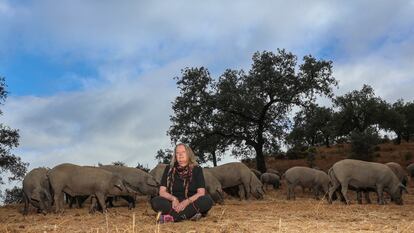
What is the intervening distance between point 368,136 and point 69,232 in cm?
4211

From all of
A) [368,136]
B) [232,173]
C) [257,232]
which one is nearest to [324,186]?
[232,173]

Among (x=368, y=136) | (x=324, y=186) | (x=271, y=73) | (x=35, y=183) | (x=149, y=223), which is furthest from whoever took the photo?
(x=368, y=136)

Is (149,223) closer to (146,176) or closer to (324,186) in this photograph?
(146,176)

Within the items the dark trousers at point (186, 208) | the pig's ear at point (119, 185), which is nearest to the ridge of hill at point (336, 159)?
the pig's ear at point (119, 185)

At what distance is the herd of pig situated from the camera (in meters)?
14.6

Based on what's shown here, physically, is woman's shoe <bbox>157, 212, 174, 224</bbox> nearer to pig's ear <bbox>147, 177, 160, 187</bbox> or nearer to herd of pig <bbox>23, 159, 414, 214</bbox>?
herd of pig <bbox>23, 159, 414, 214</bbox>

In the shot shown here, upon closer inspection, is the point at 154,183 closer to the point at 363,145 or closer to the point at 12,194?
the point at 12,194

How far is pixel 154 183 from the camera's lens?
18.1 m

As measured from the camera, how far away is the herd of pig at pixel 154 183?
14.6 meters

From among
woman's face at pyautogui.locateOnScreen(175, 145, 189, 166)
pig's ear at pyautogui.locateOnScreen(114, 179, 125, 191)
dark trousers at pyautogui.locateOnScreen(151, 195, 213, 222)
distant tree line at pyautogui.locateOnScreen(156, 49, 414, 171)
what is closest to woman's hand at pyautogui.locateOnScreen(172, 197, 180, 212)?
dark trousers at pyautogui.locateOnScreen(151, 195, 213, 222)

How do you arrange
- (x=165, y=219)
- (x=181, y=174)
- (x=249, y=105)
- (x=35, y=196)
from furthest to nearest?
(x=249, y=105) < (x=35, y=196) < (x=181, y=174) < (x=165, y=219)

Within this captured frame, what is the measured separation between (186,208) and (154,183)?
→ 9.28 m

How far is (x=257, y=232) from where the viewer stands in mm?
7414

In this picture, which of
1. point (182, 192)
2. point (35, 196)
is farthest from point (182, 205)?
point (35, 196)
